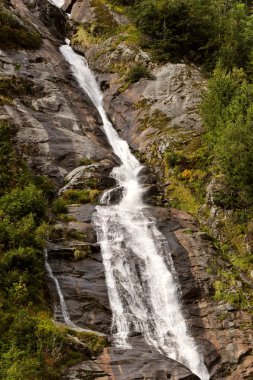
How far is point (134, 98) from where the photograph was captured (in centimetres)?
3431

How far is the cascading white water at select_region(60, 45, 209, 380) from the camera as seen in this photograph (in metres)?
16.2

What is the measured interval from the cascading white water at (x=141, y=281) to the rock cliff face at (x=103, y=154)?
0.41 metres

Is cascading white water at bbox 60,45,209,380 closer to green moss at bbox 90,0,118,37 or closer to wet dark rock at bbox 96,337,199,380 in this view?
wet dark rock at bbox 96,337,199,380

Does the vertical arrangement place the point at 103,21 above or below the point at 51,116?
above

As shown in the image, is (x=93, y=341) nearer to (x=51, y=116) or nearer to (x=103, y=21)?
(x=51, y=116)

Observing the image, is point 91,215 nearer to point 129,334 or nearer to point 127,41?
point 129,334

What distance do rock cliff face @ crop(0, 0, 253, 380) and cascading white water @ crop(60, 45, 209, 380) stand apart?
41cm

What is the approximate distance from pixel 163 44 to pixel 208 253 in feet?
73.0

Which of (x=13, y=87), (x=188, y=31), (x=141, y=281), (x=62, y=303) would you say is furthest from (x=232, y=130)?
(x=188, y=31)

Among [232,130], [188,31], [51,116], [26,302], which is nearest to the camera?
[26,302]

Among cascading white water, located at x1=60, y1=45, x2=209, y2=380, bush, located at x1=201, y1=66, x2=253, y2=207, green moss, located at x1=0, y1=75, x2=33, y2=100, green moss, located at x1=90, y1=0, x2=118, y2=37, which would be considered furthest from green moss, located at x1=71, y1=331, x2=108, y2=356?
green moss, located at x1=90, y1=0, x2=118, y2=37

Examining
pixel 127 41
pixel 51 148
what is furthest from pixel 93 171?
pixel 127 41

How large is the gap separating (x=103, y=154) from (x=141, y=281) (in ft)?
38.3

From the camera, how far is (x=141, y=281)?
725 inches
